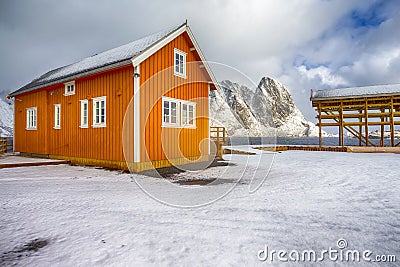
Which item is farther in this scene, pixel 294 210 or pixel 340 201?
pixel 340 201

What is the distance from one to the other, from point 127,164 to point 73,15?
38.7 meters

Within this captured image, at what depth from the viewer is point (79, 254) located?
2.68 m

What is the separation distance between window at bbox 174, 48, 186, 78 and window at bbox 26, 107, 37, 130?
9310mm

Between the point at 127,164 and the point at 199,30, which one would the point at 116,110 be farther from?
the point at 199,30

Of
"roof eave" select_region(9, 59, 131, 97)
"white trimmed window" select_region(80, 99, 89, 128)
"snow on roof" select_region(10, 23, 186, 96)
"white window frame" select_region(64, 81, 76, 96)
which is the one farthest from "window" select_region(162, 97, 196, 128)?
"white window frame" select_region(64, 81, 76, 96)

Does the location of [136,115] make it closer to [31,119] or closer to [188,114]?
[188,114]

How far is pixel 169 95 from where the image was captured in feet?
33.7

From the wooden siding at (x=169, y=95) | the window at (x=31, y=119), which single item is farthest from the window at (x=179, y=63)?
the window at (x=31, y=119)

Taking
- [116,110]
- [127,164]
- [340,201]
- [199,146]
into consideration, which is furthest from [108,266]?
[199,146]

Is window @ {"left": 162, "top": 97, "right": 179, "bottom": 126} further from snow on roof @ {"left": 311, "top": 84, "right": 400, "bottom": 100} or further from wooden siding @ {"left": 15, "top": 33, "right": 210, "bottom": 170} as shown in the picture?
snow on roof @ {"left": 311, "top": 84, "right": 400, "bottom": 100}

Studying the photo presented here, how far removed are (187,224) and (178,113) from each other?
24.9 ft

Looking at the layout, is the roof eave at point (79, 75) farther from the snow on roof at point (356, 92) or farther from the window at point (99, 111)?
the snow on roof at point (356, 92)

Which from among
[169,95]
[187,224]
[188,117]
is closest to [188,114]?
[188,117]

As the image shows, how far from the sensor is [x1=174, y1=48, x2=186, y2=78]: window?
1080cm
